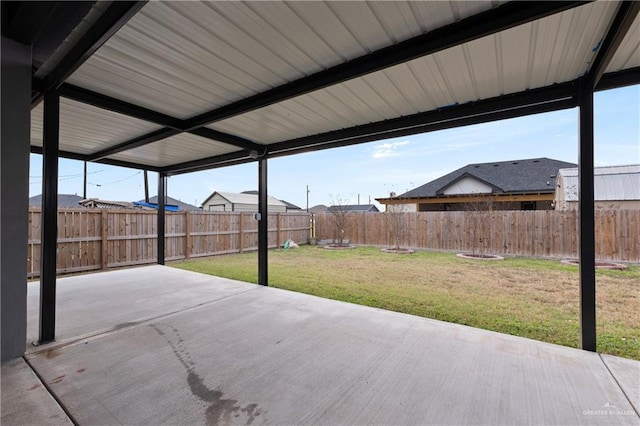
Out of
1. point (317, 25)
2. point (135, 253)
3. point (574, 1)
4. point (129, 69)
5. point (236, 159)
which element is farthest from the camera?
point (135, 253)

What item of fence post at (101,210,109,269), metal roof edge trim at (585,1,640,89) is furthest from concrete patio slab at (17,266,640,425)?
fence post at (101,210,109,269)

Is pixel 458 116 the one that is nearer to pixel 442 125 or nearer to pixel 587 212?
pixel 442 125

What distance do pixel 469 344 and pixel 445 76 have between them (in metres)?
2.50

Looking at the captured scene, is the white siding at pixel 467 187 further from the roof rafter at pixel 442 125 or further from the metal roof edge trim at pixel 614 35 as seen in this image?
the metal roof edge trim at pixel 614 35

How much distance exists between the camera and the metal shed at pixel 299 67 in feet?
5.78

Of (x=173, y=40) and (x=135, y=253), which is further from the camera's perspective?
(x=135, y=253)

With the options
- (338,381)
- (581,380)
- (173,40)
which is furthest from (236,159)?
(581,380)

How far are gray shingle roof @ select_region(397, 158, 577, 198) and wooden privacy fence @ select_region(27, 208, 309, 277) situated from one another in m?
8.39

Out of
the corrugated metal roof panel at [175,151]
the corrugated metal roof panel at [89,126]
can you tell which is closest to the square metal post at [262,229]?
the corrugated metal roof panel at [175,151]

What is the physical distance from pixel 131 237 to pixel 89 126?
13.2 ft

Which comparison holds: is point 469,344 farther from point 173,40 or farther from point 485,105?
point 173,40

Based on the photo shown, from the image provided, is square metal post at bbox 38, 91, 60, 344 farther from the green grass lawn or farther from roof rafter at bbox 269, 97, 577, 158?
the green grass lawn

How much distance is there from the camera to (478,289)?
4.80 metres

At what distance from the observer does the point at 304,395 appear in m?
1.87
